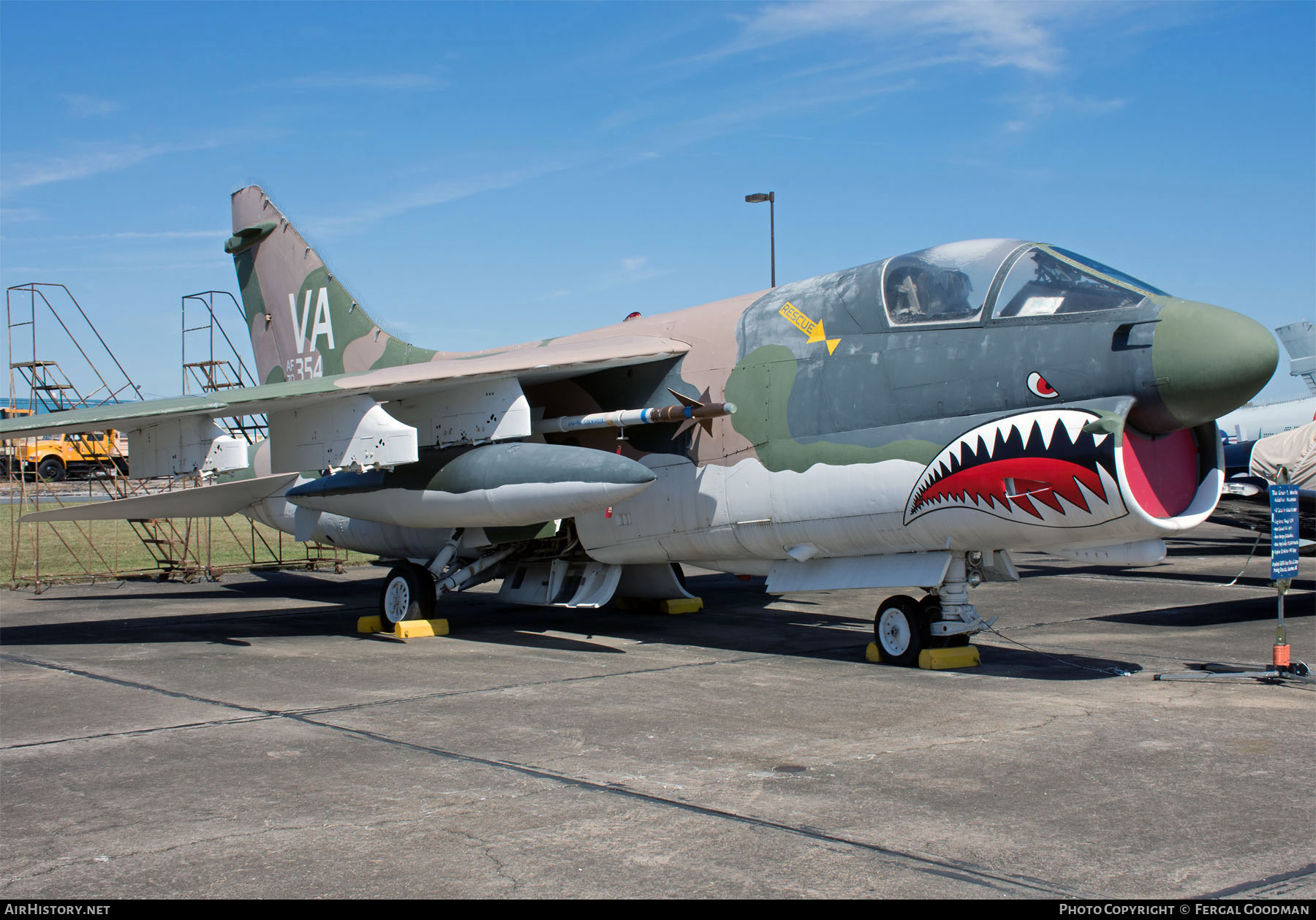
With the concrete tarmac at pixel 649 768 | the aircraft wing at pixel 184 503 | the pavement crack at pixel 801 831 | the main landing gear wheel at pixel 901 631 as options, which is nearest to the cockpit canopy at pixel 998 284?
the main landing gear wheel at pixel 901 631

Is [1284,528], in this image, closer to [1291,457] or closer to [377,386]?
[1291,457]

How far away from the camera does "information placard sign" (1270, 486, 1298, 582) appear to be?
29.3 ft

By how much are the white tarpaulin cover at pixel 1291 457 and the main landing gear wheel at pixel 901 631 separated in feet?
24.2

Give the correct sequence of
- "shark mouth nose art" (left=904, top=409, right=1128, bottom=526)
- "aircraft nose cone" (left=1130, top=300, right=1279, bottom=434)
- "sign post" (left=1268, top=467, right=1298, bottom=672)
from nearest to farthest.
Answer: "aircraft nose cone" (left=1130, top=300, right=1279, bottom=434) < "shark mouth nose art" (left=904, top=409, right=1128, bottom=526) < "sign post" (left=1268, top=467, right=1298, bottom=672)

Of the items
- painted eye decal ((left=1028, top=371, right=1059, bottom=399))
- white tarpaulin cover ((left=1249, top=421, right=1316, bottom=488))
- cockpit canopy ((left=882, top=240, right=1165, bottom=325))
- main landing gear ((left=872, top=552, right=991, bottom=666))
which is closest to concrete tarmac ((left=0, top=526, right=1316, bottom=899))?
main landing gear ((left=872, top=552, right=991, bottom=666))

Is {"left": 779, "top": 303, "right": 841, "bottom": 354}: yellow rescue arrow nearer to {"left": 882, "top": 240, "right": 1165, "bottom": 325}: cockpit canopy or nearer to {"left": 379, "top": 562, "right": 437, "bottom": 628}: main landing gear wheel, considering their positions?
{"left": 882, "top": 240, "right": 1165, "bottom": 325}: cockpit canopy

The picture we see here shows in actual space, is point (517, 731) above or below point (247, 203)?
below

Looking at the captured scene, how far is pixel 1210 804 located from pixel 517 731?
4.02m

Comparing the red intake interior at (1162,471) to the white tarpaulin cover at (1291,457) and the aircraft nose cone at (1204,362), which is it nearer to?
the aircraft nose cone at (1204,362)

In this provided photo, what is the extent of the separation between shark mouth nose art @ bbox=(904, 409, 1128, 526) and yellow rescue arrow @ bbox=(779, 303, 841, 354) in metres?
1.57

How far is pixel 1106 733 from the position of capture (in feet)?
22.7

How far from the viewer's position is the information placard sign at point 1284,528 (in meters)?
8.93

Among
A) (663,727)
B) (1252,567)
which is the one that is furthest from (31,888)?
(1252,567)

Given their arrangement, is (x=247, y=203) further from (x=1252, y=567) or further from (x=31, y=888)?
(x=1252, y=567)
